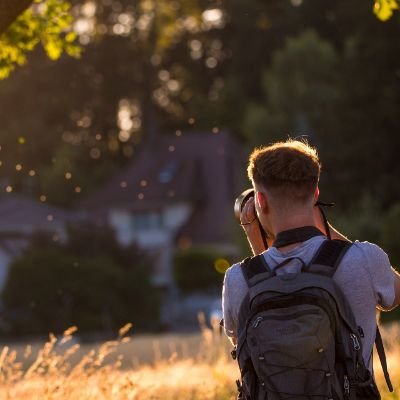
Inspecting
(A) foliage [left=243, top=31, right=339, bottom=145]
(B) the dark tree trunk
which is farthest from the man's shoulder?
(A) foliage [left=243, top=31, right=339, bottom=145]

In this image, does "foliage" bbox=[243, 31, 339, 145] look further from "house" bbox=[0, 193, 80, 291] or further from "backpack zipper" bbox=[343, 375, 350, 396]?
"backpack zipper" bbox=[343, 375, 350, 396]

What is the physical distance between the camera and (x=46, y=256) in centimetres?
3928

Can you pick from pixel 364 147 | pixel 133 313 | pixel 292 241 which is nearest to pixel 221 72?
pixel 364 147

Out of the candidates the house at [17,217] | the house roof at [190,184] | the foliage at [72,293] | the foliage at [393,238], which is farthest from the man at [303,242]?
the house roof at [190,184]

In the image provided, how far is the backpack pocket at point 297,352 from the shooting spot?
433 cm

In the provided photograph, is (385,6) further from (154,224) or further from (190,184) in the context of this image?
(154,224)

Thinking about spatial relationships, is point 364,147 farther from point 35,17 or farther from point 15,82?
point 35,17

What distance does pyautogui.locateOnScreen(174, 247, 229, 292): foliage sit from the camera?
52625 mm

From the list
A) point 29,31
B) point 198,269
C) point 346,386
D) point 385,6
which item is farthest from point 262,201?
point 198,269

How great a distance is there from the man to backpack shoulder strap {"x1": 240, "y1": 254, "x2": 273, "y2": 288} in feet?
0.07

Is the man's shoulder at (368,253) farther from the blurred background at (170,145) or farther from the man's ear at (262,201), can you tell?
the blurred background at (170,145)

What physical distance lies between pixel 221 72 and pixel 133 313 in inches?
1305

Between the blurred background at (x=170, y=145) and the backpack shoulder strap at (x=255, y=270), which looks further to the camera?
the blurred background at (x=170, y=145)

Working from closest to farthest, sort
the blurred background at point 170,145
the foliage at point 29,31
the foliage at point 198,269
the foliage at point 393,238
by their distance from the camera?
1. the foliage at point 29,31
2. the foliage at point 393,238
3. the blurred background at point 170,145
4. the foliage at point 198,269
